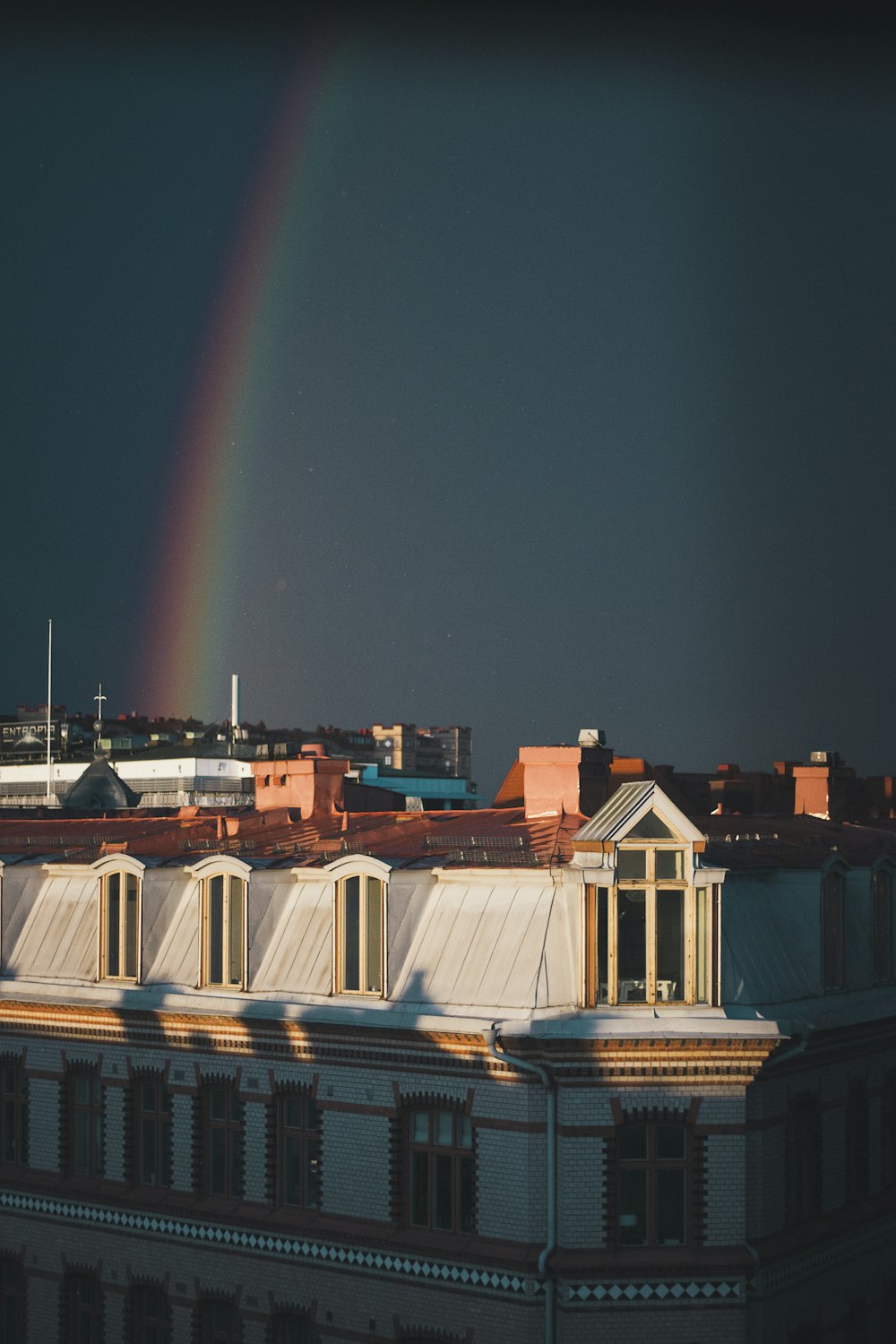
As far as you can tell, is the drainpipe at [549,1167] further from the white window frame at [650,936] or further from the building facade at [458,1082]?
the white window frame at [650,936]

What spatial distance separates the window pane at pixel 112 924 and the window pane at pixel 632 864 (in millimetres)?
11394

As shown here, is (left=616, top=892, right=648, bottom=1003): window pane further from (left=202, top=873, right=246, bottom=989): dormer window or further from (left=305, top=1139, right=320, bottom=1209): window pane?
(left=202, top=873, right=246, bottom=989): dormer window

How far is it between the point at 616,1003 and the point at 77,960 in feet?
41.2

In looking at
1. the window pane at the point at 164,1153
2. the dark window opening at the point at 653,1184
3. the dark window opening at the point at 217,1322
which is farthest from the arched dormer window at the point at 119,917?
the dark window opening at the point at 653,1184

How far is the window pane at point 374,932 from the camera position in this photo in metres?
30.8

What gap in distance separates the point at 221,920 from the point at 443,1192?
6.85 m

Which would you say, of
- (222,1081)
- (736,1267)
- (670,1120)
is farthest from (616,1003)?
(222,1081)

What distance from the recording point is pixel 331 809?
4312 centimetres

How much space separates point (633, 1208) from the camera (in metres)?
28.2

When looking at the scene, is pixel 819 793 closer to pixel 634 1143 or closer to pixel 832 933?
pixel 832 933

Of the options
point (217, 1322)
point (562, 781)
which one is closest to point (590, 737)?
point (562, 781)

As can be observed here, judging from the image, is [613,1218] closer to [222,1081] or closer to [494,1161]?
[494,1161]

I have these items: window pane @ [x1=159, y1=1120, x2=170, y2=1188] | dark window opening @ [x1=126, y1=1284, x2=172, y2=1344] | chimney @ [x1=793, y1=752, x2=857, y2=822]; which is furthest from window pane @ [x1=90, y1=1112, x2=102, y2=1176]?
chimney @ [x1=793, y1=752, x2=857, y2=822]

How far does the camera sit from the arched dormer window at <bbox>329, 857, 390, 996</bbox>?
101 ft
